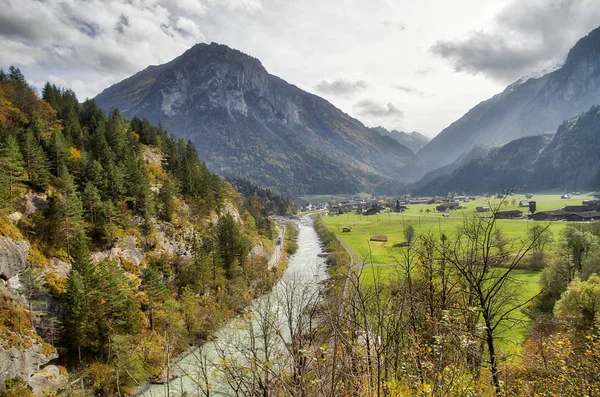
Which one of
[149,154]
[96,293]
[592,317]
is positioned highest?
[149,154]

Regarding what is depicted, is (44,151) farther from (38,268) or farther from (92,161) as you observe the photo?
(38,268)

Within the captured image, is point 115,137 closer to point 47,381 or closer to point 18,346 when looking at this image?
point 18,346

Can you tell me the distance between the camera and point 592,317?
24.8 m

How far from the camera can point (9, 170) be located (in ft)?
111

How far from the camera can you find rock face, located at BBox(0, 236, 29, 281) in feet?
94.3

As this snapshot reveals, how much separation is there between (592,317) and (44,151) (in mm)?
62465

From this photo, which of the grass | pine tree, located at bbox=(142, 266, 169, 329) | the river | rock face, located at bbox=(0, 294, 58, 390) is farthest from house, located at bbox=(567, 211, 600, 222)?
rock face, located at bbox=(0, 294, 58, 390)

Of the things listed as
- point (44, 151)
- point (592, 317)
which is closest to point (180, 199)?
point (44, 151)

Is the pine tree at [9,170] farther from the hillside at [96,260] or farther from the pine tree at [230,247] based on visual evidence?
the pine tree at [230,247]

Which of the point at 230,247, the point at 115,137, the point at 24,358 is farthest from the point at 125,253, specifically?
the point at 115,137

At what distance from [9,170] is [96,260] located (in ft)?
43.7

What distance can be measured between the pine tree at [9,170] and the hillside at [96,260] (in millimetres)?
141

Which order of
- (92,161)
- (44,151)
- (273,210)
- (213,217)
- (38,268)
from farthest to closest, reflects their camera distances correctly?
(273,210)
(213,217)
(92,161)
(44,151)
(38,268)

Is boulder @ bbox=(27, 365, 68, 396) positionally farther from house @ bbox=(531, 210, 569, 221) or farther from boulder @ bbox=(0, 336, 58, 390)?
house @ bbox=(531, 210, 569, 221)
